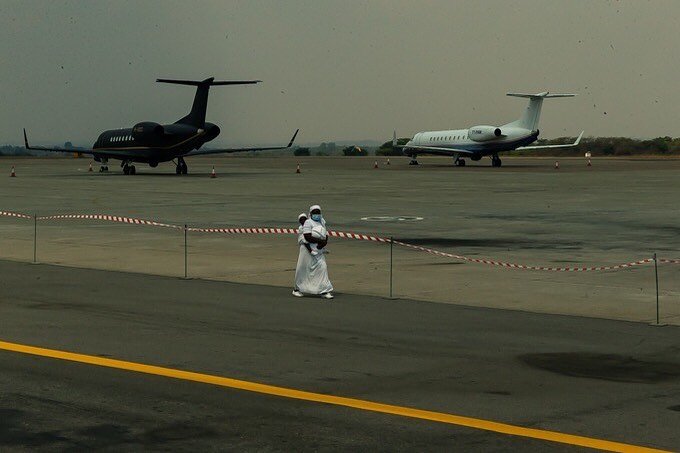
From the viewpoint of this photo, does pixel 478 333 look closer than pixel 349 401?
No

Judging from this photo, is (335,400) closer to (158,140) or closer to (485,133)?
(158,140)

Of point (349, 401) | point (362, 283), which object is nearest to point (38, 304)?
point (362, 283)

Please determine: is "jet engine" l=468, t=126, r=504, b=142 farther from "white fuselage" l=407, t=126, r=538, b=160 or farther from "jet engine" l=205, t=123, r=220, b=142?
"jet engine" l=205, t=123, r=220, b=142

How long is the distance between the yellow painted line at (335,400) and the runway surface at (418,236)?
757cm

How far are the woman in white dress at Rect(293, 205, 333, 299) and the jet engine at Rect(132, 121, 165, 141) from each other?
192 feet

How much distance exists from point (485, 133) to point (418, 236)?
68360 millimetres

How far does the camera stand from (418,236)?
3300 cm

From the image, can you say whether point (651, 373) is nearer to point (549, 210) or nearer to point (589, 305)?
point (589, 305)

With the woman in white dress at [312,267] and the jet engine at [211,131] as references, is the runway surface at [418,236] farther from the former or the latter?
the jet engine at [211,131]

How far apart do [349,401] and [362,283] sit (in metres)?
10.6

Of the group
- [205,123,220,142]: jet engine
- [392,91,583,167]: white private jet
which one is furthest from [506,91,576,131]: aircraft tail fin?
[205,123,220,142]: jet engine

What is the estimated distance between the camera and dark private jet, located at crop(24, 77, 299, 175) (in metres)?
78.6

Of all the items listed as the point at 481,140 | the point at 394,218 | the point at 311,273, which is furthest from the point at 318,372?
the point at 481,140

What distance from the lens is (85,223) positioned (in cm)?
3762
